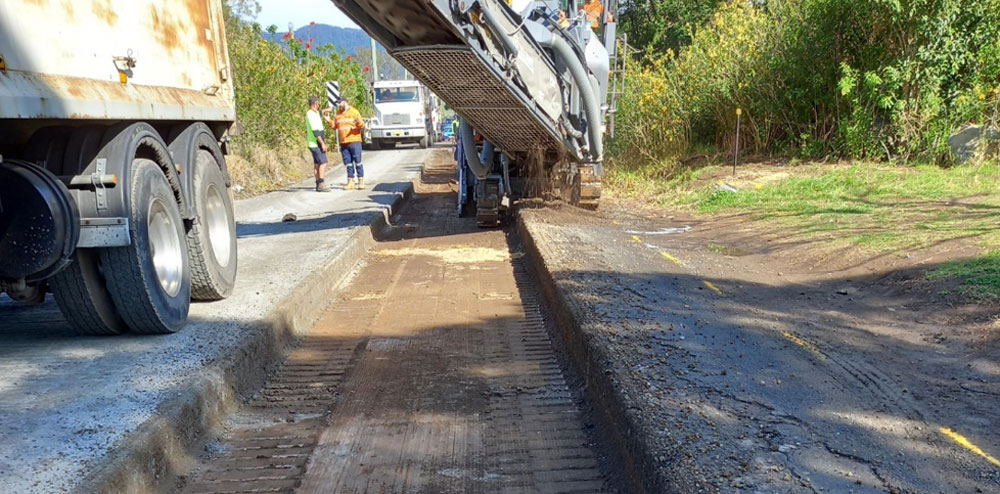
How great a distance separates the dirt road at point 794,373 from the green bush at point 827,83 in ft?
18.9

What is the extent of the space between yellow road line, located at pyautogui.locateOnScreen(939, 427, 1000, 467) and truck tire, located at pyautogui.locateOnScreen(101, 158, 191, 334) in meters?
4.06

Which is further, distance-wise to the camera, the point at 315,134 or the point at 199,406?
the point at 315,134

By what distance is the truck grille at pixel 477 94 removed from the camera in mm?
6797

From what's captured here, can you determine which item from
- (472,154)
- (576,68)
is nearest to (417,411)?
(576,68)

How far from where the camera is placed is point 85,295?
4031mm

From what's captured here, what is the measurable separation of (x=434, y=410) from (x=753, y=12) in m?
12.5

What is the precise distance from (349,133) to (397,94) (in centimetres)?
1769

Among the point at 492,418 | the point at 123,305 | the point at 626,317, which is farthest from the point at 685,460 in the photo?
the point at 123,305

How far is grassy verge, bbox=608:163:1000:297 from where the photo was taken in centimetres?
614

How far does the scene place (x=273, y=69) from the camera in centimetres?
1580

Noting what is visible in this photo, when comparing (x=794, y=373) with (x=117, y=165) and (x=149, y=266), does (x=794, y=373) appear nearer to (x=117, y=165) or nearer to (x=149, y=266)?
(x=149, y=266)

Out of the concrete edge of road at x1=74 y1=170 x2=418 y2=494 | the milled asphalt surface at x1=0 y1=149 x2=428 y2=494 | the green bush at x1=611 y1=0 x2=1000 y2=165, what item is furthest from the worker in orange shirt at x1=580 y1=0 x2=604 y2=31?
the concrete edge of road at x1=74 y1=170 x2=418 y2=494

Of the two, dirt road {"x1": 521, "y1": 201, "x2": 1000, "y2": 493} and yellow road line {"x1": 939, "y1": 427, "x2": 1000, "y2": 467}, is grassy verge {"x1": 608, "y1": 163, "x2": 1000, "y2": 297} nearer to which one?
dirt road {"x1": 521, "y1": 201, "x2": 1000, "y2": 493}

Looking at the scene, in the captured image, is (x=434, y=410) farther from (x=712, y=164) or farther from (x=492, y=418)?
(x=712, y=164)
